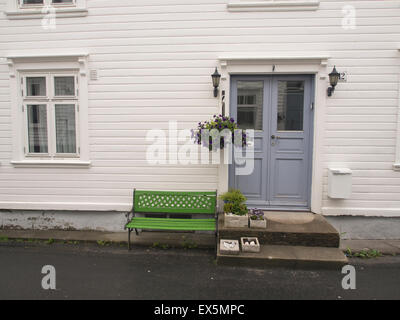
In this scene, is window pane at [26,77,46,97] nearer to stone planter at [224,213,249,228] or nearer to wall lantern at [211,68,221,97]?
wall lantern at [211,68,221,97]

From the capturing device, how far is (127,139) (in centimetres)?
494

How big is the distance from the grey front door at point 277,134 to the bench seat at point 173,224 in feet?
3.70

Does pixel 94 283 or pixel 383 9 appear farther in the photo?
pixel 383 9

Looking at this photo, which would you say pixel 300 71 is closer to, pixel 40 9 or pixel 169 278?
pixel 169 278

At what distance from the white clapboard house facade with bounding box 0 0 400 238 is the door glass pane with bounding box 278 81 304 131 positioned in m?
0.02

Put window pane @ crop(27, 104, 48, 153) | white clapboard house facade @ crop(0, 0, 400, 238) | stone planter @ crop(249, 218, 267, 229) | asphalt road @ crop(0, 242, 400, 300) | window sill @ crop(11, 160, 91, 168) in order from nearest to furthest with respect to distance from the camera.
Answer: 1. asphalt road @ crop(0, 242, 400, 300)
2. stone planter @ crop(249, 218, 267, 229)
3. white clapboard house facade @ crop(0, 0, 400, 238)
4. window sill @ crop(11, 160, 91, 168)
5. window pane @ crop(27, 104, 48, 153)

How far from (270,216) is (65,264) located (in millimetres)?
3399

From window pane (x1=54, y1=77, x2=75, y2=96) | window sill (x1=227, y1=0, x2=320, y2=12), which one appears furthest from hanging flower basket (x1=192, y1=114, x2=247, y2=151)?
window pane (x1=54, y1=77, x2=75, y2=96)

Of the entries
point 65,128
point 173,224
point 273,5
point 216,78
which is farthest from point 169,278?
point 273,5

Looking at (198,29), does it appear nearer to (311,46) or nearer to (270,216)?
(311,46)

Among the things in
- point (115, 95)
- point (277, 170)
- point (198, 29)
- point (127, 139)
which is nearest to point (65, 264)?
point (127, 139)

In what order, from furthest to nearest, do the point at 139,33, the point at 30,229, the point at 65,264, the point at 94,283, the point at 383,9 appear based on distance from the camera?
1. the point at 30,229
2. the point at 139,33
3. the point at 383,9
4. the point at 65,264
5. the point at 94,283

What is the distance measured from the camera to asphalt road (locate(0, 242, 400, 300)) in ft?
10.3

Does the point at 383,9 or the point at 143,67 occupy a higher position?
the point at 383,9
